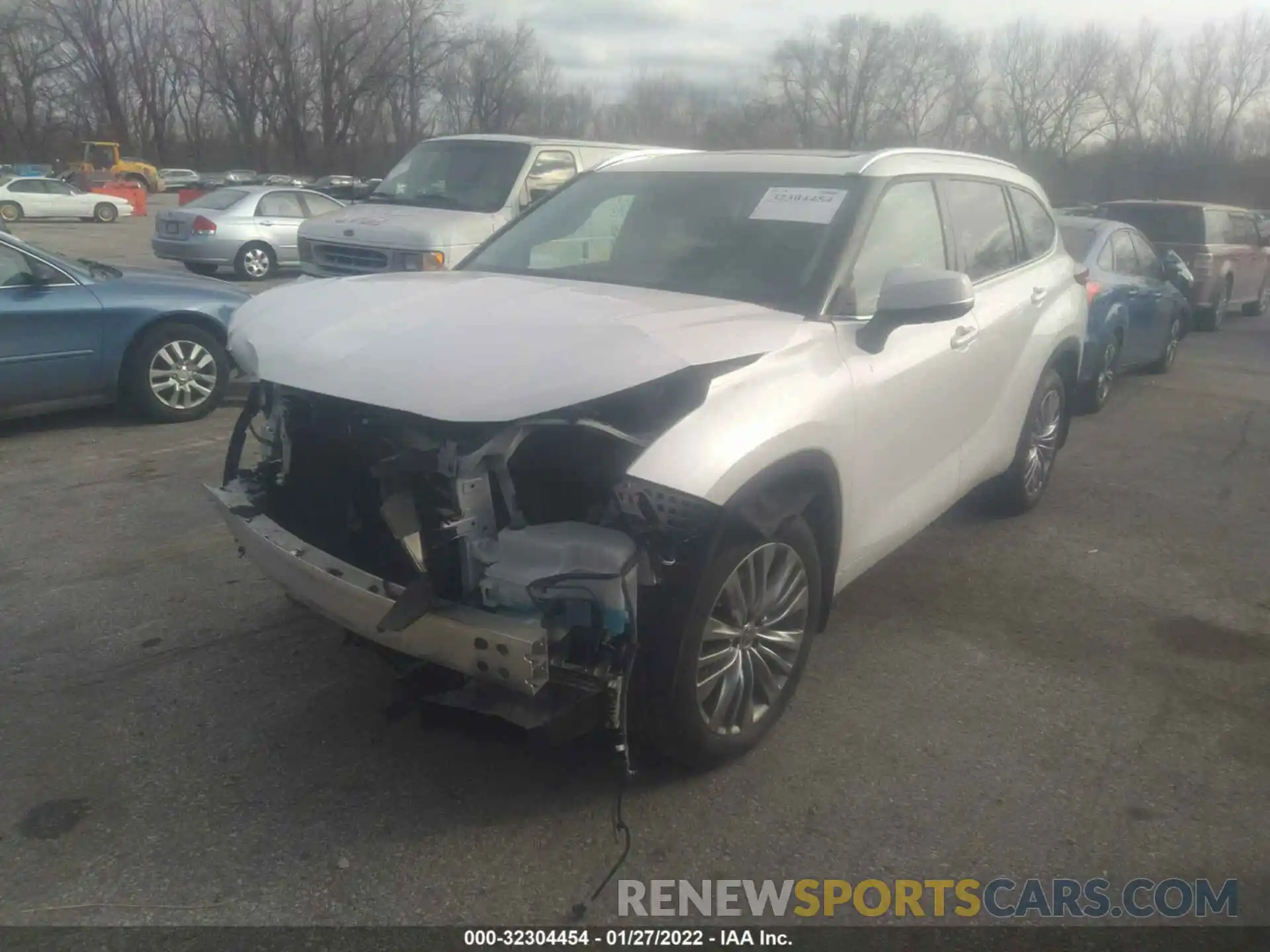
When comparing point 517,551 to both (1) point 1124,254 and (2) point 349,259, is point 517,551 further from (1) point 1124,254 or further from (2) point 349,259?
(1) point 1124,254

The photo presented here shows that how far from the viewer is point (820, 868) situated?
2.89 m

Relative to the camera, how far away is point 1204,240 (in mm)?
14305

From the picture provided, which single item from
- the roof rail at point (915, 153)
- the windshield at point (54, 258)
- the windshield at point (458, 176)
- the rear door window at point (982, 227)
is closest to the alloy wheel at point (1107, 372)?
the roof rail at point (915, 153)

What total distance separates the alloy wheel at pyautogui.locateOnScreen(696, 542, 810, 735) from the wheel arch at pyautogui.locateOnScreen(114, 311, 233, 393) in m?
5.05

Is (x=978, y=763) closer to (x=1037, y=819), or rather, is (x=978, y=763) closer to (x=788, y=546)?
(x=1037, y=819)

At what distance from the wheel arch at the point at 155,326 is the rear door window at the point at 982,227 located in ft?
15.8

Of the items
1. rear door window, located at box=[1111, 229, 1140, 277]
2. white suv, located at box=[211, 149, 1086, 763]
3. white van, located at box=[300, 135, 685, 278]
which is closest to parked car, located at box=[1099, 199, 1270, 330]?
rear door window, located at box=[1111, 229, 1140, 277]

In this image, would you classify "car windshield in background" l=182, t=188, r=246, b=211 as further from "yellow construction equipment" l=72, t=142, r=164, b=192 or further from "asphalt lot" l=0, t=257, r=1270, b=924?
"yellow construction equipment" l=72, t=142, r=164, b=192

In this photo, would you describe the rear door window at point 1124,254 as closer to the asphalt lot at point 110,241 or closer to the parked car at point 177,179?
the asphalt lot at point 110,241

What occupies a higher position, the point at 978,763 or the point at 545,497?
the point at 545,497

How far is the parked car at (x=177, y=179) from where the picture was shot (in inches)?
2395

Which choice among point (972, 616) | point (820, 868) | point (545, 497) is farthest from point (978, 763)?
point (545, 497)

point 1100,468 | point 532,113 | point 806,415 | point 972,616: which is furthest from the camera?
point 532,113

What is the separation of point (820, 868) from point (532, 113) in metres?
72.9
